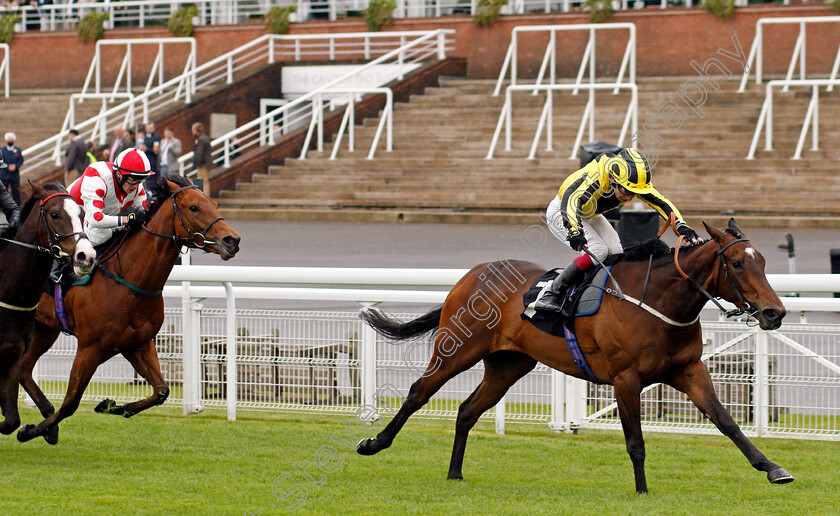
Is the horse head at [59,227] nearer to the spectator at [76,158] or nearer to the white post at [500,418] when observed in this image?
the white post at [500,418]

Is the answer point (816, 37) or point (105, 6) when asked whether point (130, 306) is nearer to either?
point (816, 37)

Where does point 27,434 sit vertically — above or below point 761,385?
below

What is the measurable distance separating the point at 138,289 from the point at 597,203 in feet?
9.12

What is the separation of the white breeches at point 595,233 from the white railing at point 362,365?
128cm

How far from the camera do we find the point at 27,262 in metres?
7.14

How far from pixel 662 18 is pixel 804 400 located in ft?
59.6

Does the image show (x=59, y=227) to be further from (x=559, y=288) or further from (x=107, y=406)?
(x=559, y=288)

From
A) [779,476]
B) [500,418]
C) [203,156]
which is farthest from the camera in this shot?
[203,156]

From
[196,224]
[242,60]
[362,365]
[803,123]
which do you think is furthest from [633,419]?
[242,60]

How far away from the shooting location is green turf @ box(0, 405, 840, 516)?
5.98 meters

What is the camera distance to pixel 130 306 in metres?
7.38

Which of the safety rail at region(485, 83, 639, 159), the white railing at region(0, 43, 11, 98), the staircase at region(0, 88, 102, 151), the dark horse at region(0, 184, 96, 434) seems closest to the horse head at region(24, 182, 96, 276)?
the dark horse at region(0, 184, 96, 434)

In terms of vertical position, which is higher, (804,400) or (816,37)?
(816,37)

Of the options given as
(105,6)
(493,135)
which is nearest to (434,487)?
(493,135)
